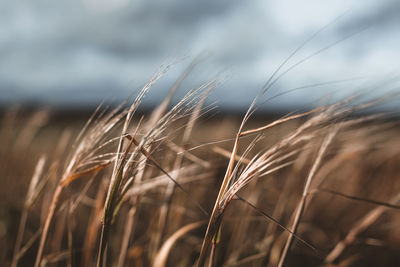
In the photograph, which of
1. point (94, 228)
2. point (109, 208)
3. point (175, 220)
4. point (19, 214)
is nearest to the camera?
point (109, 208)

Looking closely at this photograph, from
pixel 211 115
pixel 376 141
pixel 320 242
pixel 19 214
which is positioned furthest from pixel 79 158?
pixel 320 242

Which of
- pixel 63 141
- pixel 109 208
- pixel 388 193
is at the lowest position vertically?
pixel 388 193

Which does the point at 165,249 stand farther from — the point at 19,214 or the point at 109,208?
the point at 19,214

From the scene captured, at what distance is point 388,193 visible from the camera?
2.06 metres

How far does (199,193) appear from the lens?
1.87m

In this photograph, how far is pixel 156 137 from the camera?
0.51 meters

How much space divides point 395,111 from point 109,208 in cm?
55

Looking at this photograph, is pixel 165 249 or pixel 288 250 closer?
pixel 288 250

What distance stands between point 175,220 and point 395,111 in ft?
2.94

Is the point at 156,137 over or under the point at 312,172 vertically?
over

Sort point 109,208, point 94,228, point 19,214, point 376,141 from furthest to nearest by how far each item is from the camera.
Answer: point 19,214, point 376,141, point 94,228, point 109,208

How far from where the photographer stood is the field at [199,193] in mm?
517

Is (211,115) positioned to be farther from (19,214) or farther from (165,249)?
(19,214)

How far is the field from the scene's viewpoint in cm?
52
